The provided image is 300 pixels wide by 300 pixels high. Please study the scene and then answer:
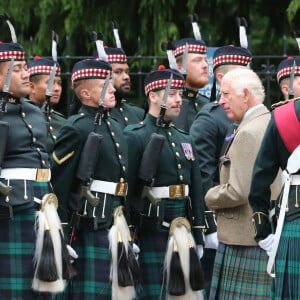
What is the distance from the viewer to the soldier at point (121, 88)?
10180 millimetres

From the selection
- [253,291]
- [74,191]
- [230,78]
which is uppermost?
[230,78]

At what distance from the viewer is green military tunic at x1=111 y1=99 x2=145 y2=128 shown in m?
10.1

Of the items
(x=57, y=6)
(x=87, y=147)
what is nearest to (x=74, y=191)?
(x=87, y=147)

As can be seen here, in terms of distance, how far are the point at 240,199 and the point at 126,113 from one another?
2.77 meters

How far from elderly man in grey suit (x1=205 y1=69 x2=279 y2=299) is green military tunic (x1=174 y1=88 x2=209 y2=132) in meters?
1.99

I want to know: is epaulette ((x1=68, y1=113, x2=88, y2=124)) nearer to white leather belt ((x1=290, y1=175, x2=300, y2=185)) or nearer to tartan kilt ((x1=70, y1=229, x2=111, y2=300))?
tartan kilt ((x1=70, y1=229, x2=111, y2=300))

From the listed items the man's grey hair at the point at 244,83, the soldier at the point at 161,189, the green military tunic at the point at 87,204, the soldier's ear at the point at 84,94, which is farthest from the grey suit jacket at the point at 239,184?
the soldier's ear at the point at 84,94

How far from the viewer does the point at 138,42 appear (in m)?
11.8

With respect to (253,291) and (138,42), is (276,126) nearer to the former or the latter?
(253,291)

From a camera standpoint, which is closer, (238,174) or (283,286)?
(283,286)

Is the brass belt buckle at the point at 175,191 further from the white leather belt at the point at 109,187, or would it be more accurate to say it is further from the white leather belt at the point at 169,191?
the white leather belt at the point at 109,187

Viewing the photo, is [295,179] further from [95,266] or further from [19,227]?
[95,266]

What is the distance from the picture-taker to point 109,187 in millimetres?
8508

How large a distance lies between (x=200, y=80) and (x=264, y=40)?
3275mm
